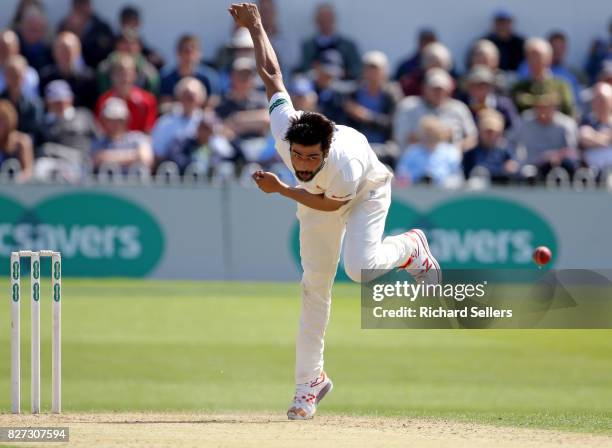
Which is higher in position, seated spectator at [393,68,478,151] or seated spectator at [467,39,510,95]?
seated spectator at [467,39,510,95]

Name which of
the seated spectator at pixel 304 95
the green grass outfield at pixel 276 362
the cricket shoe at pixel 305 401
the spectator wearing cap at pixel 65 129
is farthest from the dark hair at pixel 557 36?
the cricket shoe at pixel 305 401

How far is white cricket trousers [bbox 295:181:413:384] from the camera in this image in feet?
24.9

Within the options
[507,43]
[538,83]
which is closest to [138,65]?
[538,83]

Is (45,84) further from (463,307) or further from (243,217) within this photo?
(463,307)

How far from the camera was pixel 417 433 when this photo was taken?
7.36m

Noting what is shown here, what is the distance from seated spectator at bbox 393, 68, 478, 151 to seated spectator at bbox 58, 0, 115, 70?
436 centimetres

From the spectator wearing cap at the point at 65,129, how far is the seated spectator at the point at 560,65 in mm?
6739

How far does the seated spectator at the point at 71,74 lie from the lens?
17578 mm

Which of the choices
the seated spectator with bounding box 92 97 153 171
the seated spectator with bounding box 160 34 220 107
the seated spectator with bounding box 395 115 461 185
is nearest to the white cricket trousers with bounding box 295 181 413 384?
the seated spectator with bounding box 395 115 461 185

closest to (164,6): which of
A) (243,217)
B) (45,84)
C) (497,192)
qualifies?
(45,84)

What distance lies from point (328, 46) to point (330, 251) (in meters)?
11.6

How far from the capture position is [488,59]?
18.8m

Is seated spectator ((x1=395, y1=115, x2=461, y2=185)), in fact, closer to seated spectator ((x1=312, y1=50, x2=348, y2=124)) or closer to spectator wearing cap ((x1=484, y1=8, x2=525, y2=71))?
seated spectator ((x1=312, y1=50, x2=348, y2=124))

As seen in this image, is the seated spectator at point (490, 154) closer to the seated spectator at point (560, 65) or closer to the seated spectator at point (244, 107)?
the seated spectator at point (560, 65)
